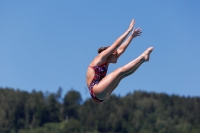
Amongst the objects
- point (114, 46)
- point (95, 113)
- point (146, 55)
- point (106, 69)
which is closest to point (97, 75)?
point (106, 69)

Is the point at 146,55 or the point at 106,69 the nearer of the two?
the point at 146,55

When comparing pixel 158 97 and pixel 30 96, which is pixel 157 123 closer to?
pixel 158 97

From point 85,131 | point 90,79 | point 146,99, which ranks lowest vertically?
point 90,79

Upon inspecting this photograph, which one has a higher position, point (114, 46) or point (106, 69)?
point (114, 46)

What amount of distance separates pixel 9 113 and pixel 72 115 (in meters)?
18.0

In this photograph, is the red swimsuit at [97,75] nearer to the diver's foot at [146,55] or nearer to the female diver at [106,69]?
the female diver at [106,69]

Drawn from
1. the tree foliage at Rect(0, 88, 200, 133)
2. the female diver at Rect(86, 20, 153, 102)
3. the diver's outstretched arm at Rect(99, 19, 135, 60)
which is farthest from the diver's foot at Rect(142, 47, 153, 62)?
the tree foliage at Rect(0, 88, 200, 133)

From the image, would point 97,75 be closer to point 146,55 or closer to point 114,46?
point 114,46

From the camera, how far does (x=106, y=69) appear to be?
62.1 feet

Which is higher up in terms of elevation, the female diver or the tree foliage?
the tree foliage

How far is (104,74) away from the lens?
1891 cm

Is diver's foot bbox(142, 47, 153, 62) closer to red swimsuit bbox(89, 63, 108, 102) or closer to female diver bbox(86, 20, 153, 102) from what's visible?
female diver bbox(86, 20, 153, 102)

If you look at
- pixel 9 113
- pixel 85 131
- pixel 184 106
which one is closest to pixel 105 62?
pixel 85 131

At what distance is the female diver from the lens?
58.4 ft
